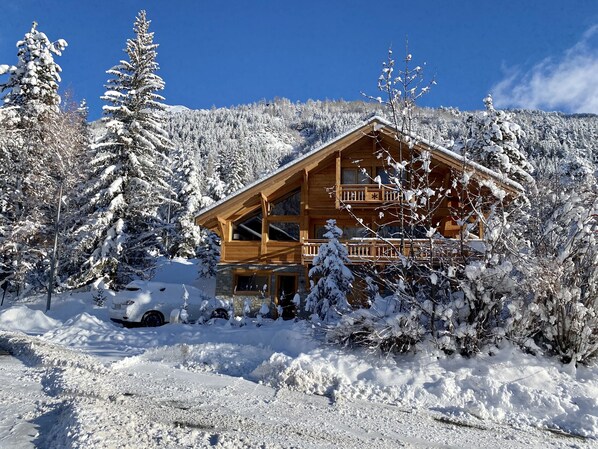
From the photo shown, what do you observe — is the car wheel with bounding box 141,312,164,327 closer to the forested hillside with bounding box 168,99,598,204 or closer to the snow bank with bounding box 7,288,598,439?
the snow bank with bounding box 7,288,598,439

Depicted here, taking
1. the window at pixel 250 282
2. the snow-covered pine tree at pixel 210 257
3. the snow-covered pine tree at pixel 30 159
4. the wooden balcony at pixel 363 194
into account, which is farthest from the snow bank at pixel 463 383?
the snow-covered pine tree at pixel 210 257

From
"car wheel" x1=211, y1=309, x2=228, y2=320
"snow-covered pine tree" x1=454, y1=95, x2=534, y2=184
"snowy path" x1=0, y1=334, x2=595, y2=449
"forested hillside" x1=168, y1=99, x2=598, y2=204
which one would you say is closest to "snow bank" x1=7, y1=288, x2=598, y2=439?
"snowy path" x1=0, y1=334, x2=595, y2=449

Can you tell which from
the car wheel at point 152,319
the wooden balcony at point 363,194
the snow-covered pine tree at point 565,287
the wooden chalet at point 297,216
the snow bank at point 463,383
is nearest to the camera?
the snow bank at point 463,383

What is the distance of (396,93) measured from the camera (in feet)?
35.2

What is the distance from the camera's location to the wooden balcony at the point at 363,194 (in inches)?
814

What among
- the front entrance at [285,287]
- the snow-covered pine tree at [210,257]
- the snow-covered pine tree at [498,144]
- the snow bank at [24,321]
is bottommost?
the snow bank at [24,321]

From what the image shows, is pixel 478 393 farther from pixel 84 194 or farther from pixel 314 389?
pixel 84 194

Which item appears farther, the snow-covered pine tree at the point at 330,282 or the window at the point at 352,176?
the window at the point at 352,176

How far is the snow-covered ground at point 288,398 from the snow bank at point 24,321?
6.19m

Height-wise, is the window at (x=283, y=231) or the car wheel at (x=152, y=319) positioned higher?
the window at (x=283, y=231)

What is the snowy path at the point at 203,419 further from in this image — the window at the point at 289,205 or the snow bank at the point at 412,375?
the window at the point at 289,205

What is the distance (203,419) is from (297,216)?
1568 cm

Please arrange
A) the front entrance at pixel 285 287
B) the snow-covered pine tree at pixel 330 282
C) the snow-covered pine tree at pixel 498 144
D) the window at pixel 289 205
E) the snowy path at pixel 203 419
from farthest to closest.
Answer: the snow-covered pine tree at pixel 498 144
the window at pixel 289 205
the front entrance at pixel 285 287
the snow-covered pine tree at pixel 330 282
the snowy path at pixel 203 419

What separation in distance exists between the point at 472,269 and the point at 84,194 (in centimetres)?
2029
